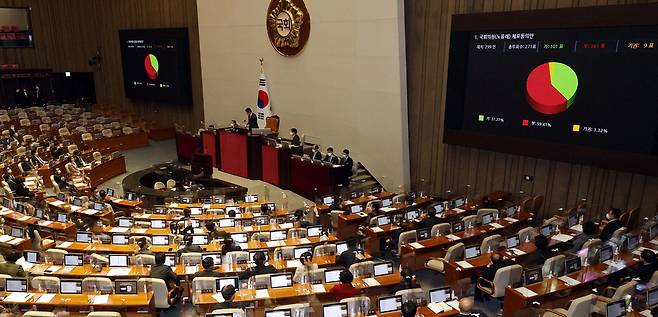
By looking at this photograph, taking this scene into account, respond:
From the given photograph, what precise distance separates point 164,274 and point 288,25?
42.3ft

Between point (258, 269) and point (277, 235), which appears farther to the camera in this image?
point (277, 235)

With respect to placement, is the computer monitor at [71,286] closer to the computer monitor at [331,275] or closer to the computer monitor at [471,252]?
the computer monitor at [331,275]

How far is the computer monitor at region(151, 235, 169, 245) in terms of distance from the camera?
11.4 meters

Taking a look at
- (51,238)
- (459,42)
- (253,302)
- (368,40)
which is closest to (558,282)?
(253,302)

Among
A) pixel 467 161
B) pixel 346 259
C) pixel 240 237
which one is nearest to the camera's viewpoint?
pixel 346 259

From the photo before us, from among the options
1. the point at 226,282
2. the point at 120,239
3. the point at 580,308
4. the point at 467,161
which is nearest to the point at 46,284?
the point at 120,239

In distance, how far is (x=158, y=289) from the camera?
896cm

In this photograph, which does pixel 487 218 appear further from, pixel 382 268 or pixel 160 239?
pixel 160 239

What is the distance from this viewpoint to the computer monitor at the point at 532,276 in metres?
9.19

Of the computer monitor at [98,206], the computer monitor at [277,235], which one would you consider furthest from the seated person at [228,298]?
the computer monitor at [98,206]

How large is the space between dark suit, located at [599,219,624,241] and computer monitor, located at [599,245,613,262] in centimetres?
58

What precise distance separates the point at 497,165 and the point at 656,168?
14.4 ft

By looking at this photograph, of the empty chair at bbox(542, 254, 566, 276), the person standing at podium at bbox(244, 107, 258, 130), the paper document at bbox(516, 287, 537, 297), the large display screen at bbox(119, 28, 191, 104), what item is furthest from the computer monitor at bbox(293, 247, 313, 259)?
the large display screen at bbox(119, 28, 191, 104)

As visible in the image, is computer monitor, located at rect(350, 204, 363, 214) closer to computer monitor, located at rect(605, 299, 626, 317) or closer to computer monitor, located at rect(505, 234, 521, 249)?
computer monitor, located at rect(505, 234, 521, 249)
